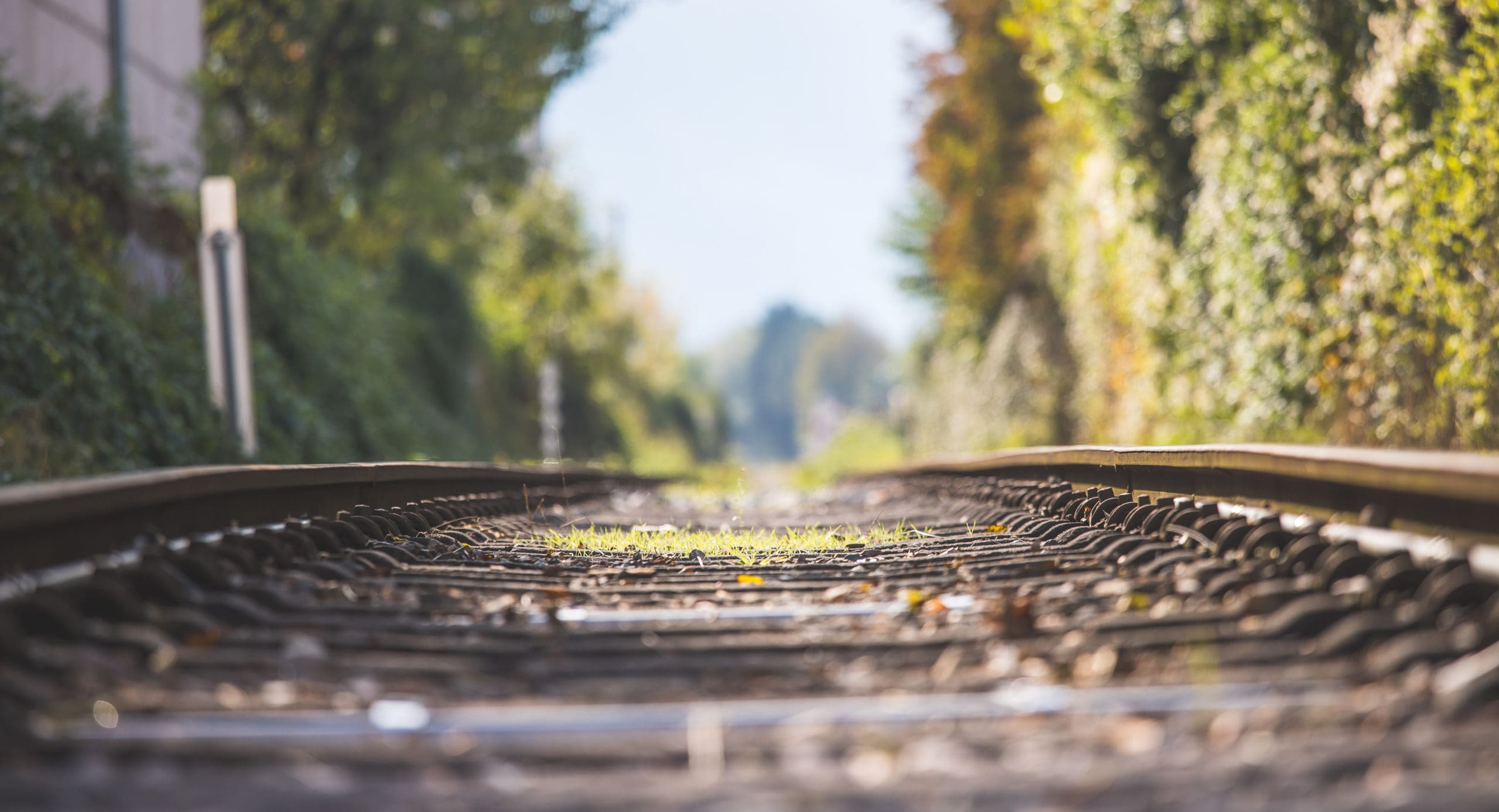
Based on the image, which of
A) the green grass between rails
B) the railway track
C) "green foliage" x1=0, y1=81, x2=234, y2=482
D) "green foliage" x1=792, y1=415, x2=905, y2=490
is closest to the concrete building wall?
"green foliage" x1=0, y1=81, x2=234, y2=482

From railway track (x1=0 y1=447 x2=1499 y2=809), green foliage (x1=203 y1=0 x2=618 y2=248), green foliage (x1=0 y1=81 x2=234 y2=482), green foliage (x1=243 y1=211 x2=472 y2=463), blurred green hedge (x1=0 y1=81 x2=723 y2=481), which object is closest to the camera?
railway track (x1=0 y1=447 x2=1499 y2=809)

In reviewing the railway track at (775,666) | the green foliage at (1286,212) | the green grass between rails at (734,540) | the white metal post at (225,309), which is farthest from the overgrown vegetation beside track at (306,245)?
the green foliage at (1286,212)

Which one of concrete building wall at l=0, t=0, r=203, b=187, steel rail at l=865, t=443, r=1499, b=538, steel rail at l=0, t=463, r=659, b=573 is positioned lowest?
steel rail at l=865, t=443, r=1499, b=538

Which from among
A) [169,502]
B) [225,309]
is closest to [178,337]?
[225,309]

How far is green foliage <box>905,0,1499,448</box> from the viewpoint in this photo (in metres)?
7.23

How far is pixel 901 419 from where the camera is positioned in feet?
159

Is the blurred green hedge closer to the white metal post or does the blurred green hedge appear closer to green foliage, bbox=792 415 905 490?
the white metal post

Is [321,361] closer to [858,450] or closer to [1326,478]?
[1326,478]

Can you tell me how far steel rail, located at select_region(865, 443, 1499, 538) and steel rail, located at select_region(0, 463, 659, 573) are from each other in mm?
2905

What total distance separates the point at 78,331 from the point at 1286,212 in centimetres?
856

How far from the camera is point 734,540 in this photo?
6320 mm

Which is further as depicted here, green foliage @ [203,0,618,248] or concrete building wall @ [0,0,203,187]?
green foliage @ [203,0,618,248]

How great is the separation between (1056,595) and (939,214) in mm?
30699

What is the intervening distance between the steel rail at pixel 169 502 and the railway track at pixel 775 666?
0.01 m
